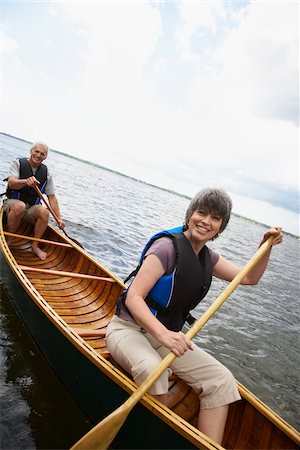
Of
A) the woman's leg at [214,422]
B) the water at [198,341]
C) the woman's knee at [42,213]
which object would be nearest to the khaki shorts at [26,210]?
the woman's knee at [42,213]

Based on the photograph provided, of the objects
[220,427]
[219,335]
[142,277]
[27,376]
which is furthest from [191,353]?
[219,335]

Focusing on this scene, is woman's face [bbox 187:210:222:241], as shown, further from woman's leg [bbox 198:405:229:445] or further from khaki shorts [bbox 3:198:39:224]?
khaki shorts [bbox 3:198:39:224]

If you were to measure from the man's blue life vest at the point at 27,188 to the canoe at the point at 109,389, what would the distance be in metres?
1.54

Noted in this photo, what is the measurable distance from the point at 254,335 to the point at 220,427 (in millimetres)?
5173

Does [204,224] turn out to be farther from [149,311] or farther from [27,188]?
[27,188]

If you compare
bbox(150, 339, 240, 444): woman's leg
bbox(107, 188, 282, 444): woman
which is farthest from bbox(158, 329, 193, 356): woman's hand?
bbox(150, 339, 240, 444): woman's leg

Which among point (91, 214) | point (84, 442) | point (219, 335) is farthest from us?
point (91, 214)

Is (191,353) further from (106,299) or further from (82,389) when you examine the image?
(106,299)

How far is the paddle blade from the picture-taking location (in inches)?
88.1

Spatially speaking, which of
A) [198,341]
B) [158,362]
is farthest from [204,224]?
[198,341]

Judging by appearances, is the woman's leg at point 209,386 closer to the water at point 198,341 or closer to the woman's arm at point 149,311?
the woman's arm at point 149,311

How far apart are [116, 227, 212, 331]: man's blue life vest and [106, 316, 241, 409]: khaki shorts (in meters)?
0.24

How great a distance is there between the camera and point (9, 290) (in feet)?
16.6

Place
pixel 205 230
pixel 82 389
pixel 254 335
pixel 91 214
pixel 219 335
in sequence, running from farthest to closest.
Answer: pixel 91 214
pixel 254 335
pixel 219 335
pixel 82 389
pixel 205 230
